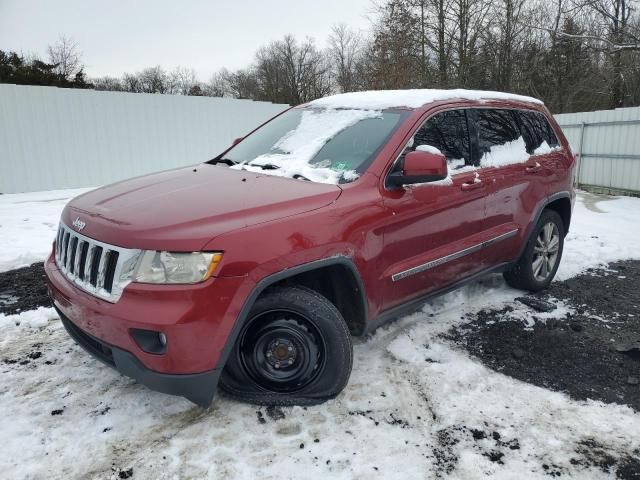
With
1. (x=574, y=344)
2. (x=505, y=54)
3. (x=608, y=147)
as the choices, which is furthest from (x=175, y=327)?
(x=505, y=54)

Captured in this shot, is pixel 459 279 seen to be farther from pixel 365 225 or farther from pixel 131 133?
pixel 131 133

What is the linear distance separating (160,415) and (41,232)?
18.1 ft

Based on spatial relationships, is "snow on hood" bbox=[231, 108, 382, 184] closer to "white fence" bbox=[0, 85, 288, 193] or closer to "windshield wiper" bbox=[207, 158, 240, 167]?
"windshield wiper" bbox=[207, 158, 240, 167]

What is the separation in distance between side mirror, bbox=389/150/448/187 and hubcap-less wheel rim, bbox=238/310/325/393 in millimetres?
1091

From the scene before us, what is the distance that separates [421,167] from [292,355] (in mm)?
1361

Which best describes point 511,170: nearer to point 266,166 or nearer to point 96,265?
point 266,166

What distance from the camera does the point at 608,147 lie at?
12125 mm

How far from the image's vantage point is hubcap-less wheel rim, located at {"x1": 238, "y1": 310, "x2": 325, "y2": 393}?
2.69m

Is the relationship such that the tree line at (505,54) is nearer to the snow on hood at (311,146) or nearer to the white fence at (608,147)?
the white fence at (608,147)

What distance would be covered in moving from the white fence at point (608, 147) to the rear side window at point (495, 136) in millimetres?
8512

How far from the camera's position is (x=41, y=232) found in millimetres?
7117

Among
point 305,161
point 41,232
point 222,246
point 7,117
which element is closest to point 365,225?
point 305,161

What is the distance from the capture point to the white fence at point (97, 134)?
11117 mm

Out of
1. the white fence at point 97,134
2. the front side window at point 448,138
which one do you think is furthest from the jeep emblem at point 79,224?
the white fence at point 97,134
